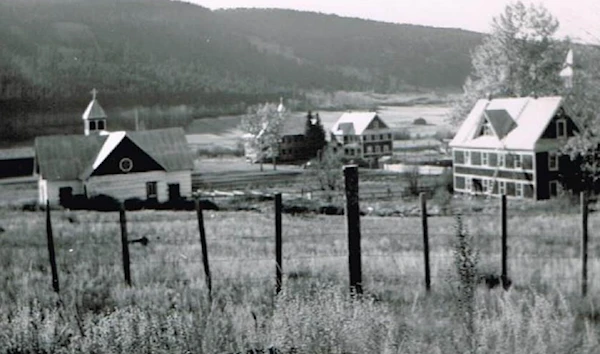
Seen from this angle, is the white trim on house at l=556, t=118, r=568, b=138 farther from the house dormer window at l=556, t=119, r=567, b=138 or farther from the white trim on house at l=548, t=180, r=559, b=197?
the white trim on house at l=548, t=180, r=559, b=197

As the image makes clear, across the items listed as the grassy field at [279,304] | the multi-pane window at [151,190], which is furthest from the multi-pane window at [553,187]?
the grassy field at [279,304]

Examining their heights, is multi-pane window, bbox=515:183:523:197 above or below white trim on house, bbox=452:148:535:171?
below

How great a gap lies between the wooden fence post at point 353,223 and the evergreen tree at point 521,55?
5478 cm

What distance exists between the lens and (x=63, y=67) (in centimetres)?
11262

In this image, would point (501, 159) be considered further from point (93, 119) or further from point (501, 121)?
point (93, 119)

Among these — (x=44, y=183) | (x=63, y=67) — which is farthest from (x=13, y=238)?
(x=63, y=67)

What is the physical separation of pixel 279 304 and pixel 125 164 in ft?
149

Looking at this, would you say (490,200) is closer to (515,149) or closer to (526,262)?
(515,149)

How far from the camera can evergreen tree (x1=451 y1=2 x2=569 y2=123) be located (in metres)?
62.0

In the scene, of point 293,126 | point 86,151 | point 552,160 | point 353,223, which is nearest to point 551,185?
point 552,160

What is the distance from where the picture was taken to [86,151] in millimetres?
53906

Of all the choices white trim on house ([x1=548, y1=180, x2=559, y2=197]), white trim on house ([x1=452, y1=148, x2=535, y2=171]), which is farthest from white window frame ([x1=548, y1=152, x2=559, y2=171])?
white trim on house ([x1=452, y1=148, x2=535, y2=171])

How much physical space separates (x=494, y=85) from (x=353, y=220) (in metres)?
55.2

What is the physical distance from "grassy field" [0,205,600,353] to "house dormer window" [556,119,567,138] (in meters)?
31.7
